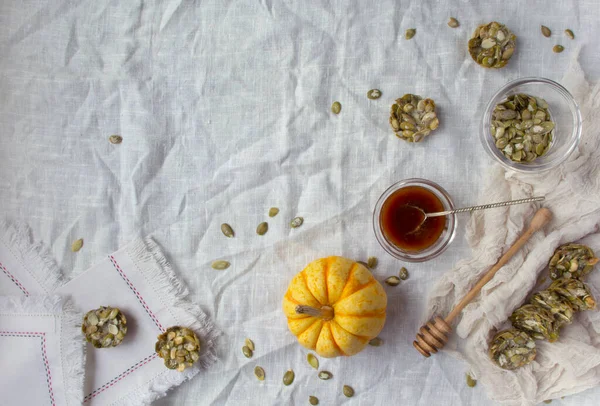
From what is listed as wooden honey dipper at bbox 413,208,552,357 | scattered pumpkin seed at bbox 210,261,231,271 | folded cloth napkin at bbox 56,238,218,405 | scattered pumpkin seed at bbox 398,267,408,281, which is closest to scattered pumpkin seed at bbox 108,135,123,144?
folded cloth napkin at bbox 56,238,218,405

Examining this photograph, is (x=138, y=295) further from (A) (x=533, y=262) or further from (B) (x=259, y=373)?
(A) (x=533, y=262)

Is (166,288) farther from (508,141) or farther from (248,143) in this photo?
(508,141)

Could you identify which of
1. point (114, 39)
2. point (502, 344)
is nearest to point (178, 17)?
point (114, 39)

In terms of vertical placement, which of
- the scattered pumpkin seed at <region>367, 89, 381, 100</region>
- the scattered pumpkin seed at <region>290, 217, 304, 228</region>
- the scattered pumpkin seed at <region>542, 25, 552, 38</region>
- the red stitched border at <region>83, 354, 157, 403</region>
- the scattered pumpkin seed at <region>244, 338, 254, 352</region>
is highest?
the scattered pumpkin seed at <region>542, 25, 552, 38</region>

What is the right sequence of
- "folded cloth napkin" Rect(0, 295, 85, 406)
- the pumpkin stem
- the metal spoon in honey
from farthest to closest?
1. "folded cloth napkin" Rect(0, 295, 85, 406)
2. the metal spoon in honey
3. the pumpkin stem

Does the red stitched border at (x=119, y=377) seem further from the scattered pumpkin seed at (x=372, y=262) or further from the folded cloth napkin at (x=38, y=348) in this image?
the scattered pumpkin seed at (x=372, y=262)

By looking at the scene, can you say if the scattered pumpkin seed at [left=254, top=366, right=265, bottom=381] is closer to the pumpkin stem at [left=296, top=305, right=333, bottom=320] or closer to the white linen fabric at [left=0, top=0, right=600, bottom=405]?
the white linen fabric at [left=0, top=0, right=600, bottom=405]
